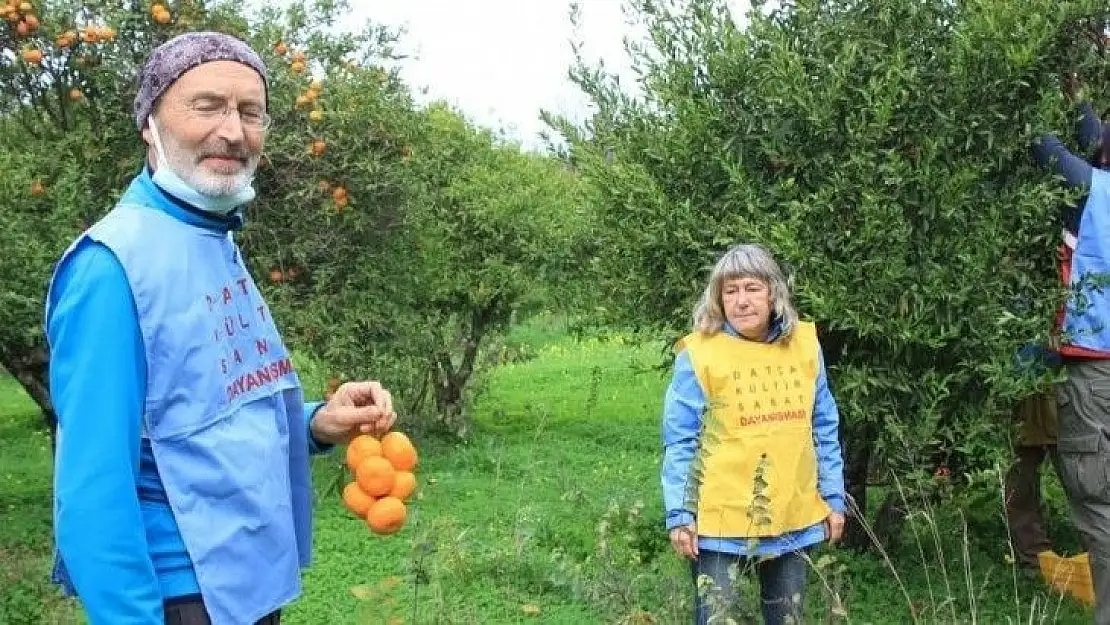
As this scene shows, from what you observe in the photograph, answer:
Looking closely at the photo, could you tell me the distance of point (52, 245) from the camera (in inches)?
263

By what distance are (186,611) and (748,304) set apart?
2.28 meters

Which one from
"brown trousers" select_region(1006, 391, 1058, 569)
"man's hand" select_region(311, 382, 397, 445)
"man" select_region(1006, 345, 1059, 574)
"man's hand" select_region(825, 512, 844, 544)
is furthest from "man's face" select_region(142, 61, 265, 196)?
"brown trousers" select_region(1006, 391, 1058, 569)

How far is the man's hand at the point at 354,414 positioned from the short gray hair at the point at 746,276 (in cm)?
167

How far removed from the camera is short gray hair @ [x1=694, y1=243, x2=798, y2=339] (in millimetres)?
3906

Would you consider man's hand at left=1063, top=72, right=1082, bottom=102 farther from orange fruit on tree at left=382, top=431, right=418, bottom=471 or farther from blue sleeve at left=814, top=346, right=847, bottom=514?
orange fruit on tree at left=382, top=431, right=418, bottom=471

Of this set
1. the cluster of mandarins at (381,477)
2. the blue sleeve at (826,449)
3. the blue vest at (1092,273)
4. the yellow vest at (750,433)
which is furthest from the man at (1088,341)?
the cluster of mandarins at (381,477)

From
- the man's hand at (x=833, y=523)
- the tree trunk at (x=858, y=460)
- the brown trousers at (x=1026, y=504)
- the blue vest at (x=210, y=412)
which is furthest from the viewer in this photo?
the brown trousers at (x=1026, y=504)

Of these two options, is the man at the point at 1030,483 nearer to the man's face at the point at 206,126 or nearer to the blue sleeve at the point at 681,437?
the blue sleeve at the point at 681,437

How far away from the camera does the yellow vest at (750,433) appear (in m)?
3.84

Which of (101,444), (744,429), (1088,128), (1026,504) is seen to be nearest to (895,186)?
(1088,128)

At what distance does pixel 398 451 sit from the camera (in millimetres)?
2635

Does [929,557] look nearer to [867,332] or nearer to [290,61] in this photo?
[867,332]

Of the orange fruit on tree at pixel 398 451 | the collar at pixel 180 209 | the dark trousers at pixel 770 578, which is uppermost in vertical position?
the collar at pixel 180 209

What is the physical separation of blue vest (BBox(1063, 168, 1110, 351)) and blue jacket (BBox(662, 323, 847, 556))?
110 centimetres
